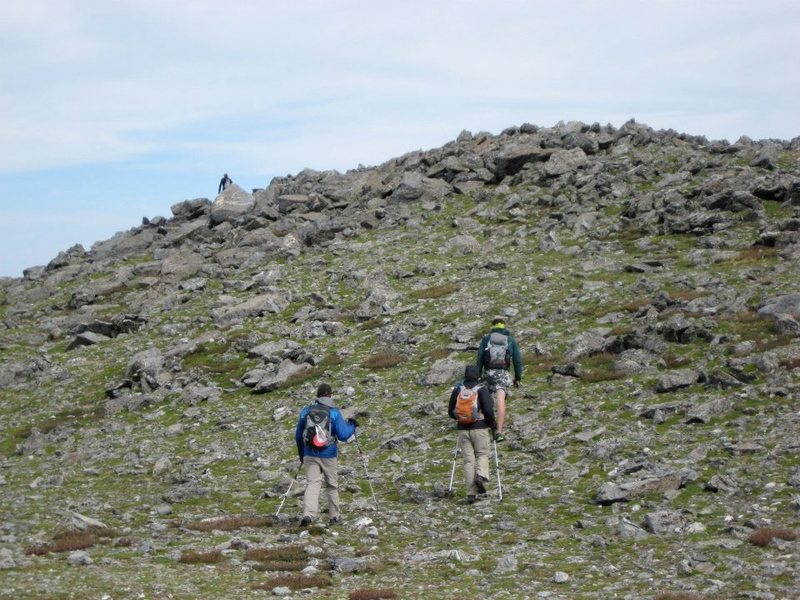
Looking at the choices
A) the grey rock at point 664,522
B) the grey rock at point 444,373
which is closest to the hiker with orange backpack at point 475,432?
the grey rock at point 664,522

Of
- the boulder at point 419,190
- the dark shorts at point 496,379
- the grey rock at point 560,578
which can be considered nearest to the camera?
the grey rock at point 560,578

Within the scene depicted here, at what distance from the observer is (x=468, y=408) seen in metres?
21.8

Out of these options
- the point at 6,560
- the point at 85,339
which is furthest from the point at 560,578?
the point at 85,339

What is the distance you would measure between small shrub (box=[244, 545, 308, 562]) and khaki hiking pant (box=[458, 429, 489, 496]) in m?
5.29

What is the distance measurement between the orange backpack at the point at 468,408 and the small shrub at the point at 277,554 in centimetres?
579

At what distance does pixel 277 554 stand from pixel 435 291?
2673cm

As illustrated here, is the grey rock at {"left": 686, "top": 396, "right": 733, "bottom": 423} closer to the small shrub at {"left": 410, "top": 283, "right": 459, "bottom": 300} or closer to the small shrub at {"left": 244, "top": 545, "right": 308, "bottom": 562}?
the small shrub at {"left": 244, "top": 545, "right": 308, "bottom": 562}

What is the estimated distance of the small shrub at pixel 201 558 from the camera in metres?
17.1

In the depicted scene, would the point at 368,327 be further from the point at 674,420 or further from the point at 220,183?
the point at 220,183

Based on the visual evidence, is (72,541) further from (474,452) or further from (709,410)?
(709,410)

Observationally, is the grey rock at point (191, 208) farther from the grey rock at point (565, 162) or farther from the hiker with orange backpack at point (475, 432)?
the hiker with orange backpack at point (475, 432)

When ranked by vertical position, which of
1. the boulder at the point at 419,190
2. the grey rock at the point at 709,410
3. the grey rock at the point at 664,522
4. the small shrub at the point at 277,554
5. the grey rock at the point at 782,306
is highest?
the boulder at the point at 419,190

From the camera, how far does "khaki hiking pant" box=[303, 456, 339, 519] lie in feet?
66.9

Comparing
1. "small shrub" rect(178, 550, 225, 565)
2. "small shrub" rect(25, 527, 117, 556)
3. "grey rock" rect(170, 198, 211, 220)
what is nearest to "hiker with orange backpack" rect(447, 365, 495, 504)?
"small shrub" rect(178, 550, 225, 565)
